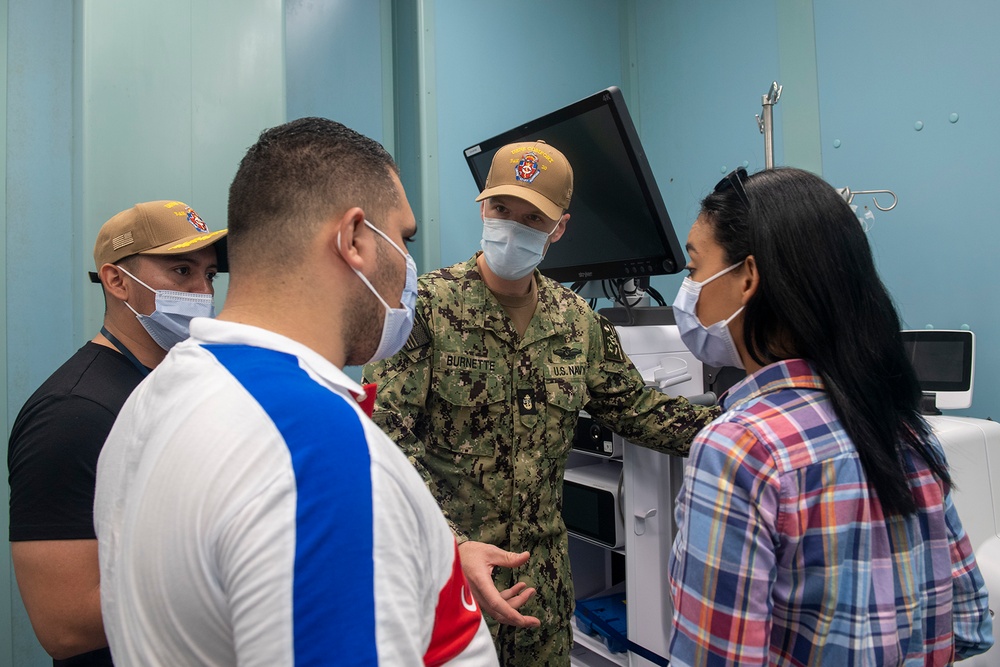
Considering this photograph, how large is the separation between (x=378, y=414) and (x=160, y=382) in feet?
2.68

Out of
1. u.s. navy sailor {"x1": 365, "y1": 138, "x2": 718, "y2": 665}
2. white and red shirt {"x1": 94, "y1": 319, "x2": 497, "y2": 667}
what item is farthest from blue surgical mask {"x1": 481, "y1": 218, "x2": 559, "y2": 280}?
white and red shirt {"x1": 94, "y1": 319, "x2": 497, "y2": 667}

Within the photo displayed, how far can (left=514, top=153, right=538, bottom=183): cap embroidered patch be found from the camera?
4.81 feet

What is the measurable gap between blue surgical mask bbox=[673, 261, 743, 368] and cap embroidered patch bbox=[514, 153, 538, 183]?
517 millimetres

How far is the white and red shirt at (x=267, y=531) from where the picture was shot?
1.46ft

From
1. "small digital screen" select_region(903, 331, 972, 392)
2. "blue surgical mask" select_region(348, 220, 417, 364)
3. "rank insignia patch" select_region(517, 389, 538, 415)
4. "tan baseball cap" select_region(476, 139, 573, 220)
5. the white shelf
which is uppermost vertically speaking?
"tan baseball cap" select_region(476, 139, 573, 220)

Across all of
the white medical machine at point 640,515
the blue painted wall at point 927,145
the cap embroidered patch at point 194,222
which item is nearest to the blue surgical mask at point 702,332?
the white medical machine at point 640,515

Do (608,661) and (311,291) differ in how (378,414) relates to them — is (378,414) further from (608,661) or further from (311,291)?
(608,661)

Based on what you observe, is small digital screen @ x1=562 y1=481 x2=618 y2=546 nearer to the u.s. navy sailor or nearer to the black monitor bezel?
Result: the u.s. navy sailor

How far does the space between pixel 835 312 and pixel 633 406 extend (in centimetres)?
79

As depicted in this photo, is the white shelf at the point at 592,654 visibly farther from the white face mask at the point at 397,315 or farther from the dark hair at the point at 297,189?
the dark hair at the point at 297,189

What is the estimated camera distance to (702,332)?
108cm

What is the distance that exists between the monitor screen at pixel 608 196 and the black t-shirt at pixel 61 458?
123 cm

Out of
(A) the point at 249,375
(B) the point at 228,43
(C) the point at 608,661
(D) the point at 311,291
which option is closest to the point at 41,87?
(B) the point at 228,43

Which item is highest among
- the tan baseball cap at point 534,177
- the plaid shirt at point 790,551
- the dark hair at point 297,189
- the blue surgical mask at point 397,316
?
the tan baseball cap at point 534,177
